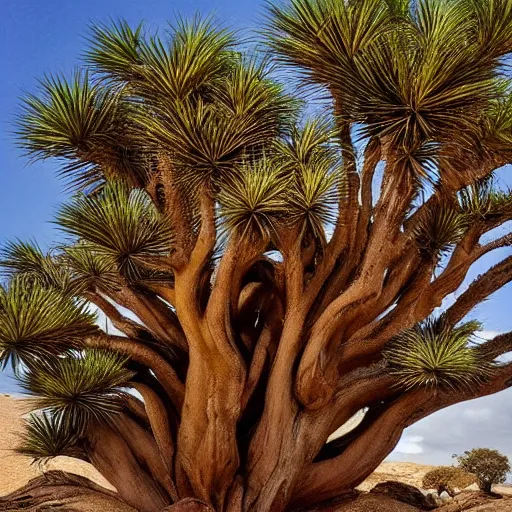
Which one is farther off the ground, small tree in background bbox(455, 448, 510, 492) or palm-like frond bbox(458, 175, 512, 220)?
palm-like frond bbox(458, 175, 512, 220)

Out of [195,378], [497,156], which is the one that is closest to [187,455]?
[195,378]

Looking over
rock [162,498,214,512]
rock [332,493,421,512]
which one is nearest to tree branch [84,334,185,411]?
rock [162,498,214,512]

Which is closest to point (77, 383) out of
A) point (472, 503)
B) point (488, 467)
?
point (472, 503)

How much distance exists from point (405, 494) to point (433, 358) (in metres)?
2.57

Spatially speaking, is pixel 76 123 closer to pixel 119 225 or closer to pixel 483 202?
pixel 119 225

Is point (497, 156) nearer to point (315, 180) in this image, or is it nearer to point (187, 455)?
point (315, 180)

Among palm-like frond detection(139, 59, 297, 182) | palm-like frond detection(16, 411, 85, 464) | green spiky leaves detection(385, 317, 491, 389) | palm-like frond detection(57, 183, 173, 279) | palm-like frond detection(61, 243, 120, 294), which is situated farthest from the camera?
palm-like frond detection(16, 411, 85, 464)

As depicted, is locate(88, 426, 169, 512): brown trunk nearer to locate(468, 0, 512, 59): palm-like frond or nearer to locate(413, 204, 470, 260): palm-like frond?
locate(413, 204, 470, 260): palm-like frond

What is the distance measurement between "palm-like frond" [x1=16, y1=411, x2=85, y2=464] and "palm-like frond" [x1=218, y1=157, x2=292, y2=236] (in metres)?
3.34

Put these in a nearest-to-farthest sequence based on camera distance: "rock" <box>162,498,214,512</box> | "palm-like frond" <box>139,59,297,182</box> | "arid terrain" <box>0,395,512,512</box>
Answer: "palm-like frond" <box>139,59,297,182</box>
"rock" <box>162,498,214,512</box>
"arid terrain" <box>0,395,512,512</box>

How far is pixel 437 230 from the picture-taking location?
8453 millimetres

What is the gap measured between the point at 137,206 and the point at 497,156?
3684 mm

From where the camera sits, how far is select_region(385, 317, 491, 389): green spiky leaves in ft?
25.9

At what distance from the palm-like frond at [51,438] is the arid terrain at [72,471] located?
0.33 metres
